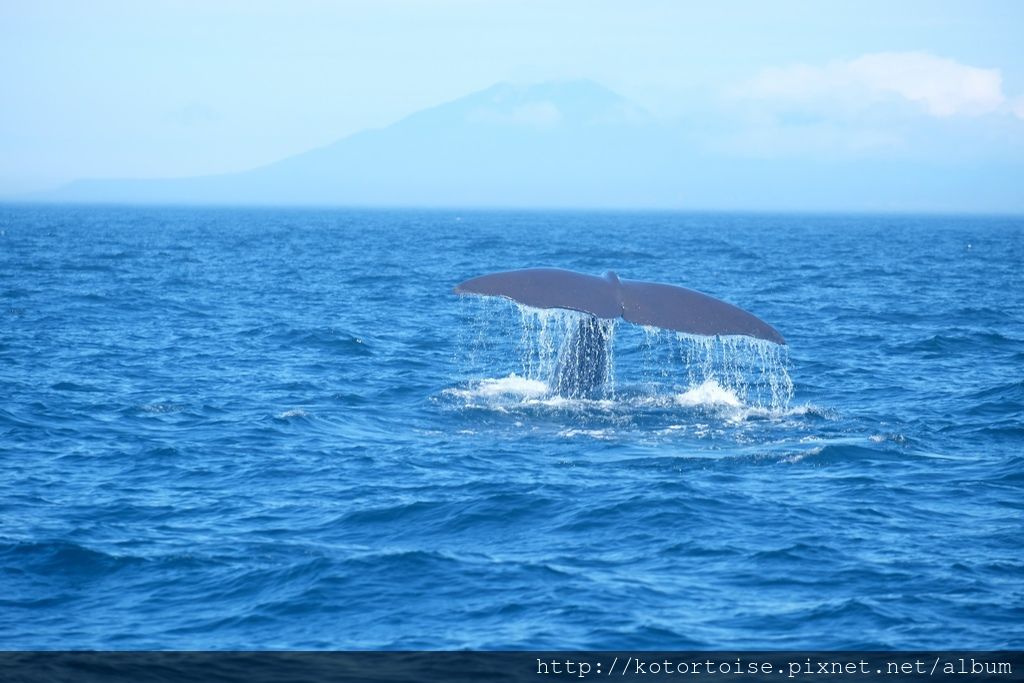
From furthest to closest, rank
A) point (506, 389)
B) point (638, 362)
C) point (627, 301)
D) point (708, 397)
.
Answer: point (638, 362) → point (506, 389) → point (708, 397) → point (627, 301)

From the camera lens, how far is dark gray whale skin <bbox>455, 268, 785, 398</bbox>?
14.5m

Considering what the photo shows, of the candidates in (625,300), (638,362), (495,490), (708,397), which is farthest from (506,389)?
(495,490)

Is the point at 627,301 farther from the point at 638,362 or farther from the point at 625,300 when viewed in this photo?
the point at 638,362

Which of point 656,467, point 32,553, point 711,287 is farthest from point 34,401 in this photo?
point 711,287

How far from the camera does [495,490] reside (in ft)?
43.8

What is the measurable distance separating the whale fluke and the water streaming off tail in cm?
17

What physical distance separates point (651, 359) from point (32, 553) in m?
14.8

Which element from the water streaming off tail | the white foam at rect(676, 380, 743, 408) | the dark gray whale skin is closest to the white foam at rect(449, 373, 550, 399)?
the water streaming off tail

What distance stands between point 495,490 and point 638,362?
1087 cm

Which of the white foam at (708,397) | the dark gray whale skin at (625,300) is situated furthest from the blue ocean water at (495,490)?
the dark gray whale skin at (625,300)

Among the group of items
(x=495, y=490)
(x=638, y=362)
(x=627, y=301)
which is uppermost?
(x=627, y=301)

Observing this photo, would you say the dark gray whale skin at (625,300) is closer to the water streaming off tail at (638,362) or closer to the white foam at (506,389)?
the water streaming off tail at (638,362)

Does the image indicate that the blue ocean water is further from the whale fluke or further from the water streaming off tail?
the whale fluke

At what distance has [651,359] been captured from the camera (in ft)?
80.1
